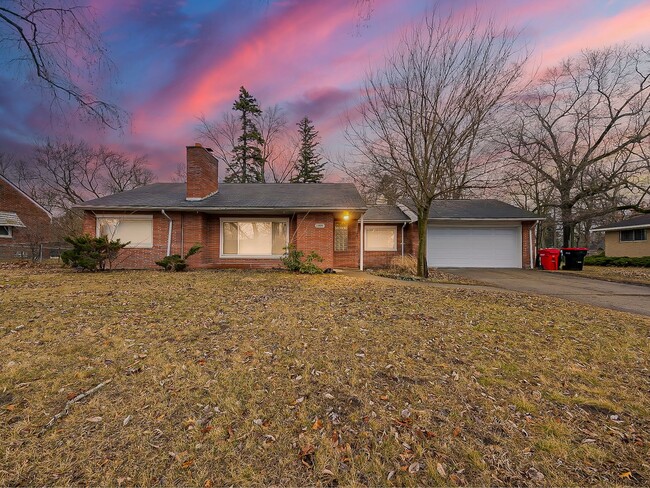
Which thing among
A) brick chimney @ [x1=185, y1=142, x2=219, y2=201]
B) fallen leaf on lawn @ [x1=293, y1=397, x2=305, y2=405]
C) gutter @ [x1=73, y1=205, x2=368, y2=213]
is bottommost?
fallen leaf on lawn @ [x1=293, y1=397, x2=305, y2=405]

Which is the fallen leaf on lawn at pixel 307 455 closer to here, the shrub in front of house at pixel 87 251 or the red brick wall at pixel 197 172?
the shrub in front of house at pixel 87 251

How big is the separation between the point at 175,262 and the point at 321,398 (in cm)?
1041

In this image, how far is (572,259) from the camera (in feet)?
48.9

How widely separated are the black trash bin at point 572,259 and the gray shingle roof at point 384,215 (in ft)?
27.8

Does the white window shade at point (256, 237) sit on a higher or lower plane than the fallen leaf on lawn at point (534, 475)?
higher

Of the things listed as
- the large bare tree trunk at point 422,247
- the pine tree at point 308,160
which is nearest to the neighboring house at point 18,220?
the pine tree at point 308,160

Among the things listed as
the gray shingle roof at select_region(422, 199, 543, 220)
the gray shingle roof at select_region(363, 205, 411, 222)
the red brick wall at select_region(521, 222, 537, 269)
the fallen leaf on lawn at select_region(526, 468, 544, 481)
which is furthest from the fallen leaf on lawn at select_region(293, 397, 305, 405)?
the red brick wall at select_region(521, 222, 537, 269)

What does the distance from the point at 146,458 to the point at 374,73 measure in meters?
11.4

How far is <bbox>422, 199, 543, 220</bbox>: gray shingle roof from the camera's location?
49.4ft

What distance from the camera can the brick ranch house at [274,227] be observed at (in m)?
12.2

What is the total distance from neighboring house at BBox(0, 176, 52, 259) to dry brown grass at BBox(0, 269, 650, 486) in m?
20.0

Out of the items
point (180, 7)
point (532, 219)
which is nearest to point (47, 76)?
point (180, 7)

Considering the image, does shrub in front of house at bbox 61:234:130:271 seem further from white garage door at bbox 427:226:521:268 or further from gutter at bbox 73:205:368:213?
white garage door at bbox 427:226:521:268

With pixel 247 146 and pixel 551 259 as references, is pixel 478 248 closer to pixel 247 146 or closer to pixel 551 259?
pixel 551 259
